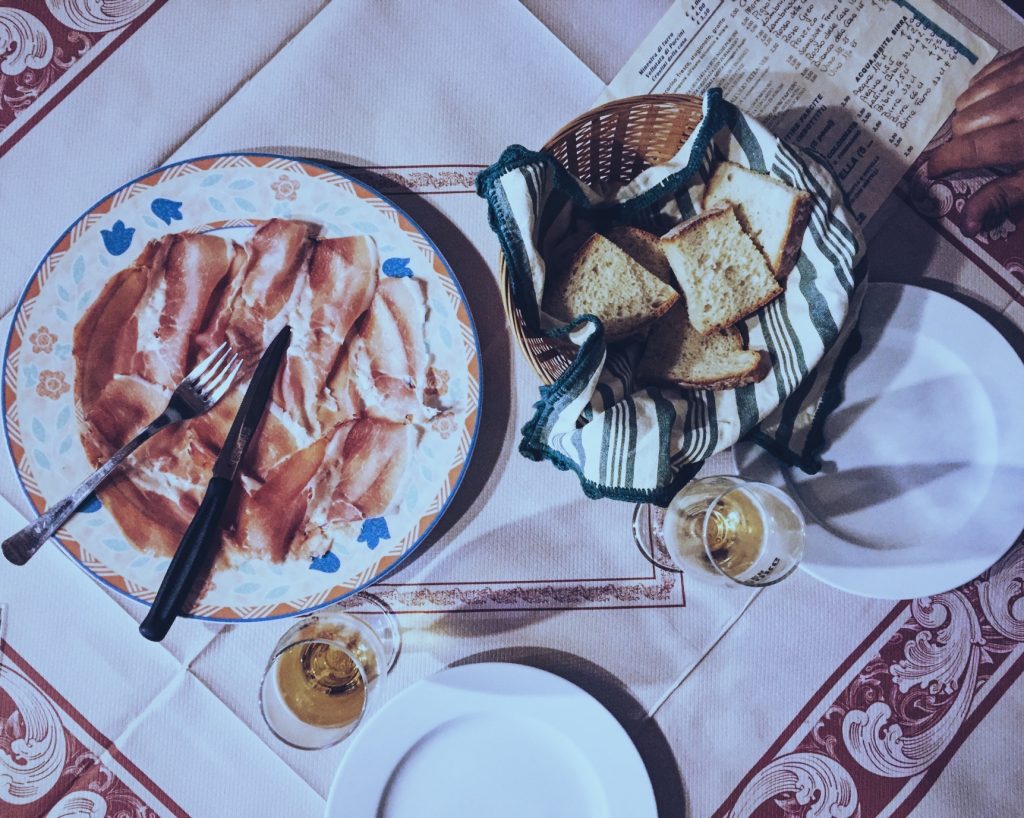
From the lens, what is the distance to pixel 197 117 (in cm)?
79

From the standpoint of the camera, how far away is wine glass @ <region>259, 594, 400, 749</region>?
702 millimetres

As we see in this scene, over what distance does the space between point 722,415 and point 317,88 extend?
1.82 ft

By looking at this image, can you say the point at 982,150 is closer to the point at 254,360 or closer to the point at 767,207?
the point at 767,207

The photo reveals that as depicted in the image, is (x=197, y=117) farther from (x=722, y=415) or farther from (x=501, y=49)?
(x=722, y=415)

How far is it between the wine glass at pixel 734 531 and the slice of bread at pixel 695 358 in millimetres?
98

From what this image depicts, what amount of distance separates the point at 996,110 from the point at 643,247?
1.39 ft

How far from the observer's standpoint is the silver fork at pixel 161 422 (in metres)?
0.72

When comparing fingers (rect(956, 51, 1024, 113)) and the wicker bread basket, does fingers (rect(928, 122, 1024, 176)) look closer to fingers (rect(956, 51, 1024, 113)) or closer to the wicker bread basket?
fingers (rect(956, 51, 1024, 113))

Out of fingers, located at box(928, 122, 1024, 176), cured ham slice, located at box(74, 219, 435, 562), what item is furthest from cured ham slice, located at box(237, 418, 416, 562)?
fingers, located at box(928, 122, 1024, 176)

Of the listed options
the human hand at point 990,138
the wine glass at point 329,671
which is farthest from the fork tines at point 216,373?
the human hand at point 990,138

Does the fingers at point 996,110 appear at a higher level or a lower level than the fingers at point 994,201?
higher

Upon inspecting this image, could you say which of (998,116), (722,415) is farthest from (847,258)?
(998,116)

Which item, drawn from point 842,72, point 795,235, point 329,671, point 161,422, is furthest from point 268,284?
point 842,72

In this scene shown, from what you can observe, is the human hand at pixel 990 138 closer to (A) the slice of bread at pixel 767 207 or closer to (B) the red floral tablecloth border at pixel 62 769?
(A) the slice of bread at pixel 767 207
